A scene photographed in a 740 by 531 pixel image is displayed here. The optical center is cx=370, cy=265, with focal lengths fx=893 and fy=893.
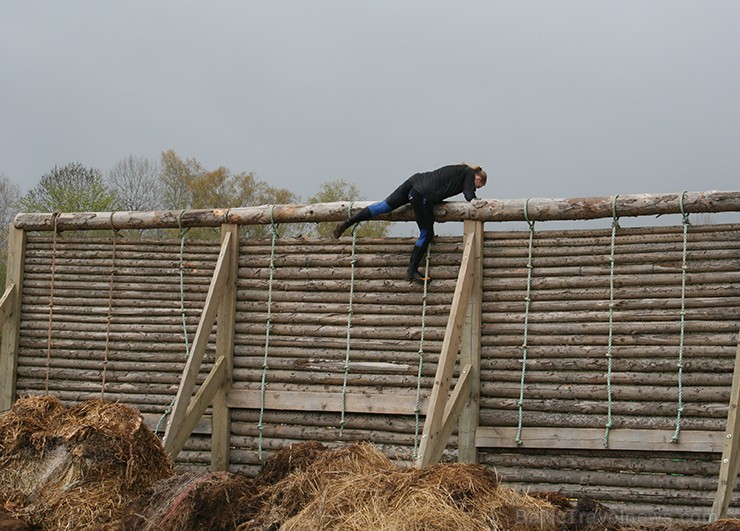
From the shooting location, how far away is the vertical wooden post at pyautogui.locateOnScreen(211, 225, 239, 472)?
28.9 ft

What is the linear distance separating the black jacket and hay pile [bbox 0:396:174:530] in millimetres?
3243

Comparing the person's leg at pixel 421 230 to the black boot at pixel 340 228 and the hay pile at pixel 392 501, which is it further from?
the hay pile at pixel 392 501

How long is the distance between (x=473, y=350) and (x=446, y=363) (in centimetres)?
63

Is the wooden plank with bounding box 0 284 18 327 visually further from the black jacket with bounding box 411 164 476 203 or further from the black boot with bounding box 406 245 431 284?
the black jacket with bounding box 411 164 476 203

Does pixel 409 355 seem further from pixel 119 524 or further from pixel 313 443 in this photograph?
pixel 119 524

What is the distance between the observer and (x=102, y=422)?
7.53 m

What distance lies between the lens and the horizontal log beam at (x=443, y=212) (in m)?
7.55

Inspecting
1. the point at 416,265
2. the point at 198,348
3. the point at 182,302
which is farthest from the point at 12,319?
the point at 416,265

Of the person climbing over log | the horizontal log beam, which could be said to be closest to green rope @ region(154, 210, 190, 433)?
the horizontal log beam

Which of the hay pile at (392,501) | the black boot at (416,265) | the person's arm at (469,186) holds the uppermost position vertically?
the person's arm at (469,186)

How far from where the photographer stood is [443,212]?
824 centimetres

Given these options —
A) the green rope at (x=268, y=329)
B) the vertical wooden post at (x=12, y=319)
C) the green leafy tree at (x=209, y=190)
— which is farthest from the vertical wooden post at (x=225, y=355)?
the green leafy tree at (x=209, y=190)

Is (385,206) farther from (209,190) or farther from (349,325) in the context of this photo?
(209,190)

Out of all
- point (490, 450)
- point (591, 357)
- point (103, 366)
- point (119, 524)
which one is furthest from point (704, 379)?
point (103, 366)
